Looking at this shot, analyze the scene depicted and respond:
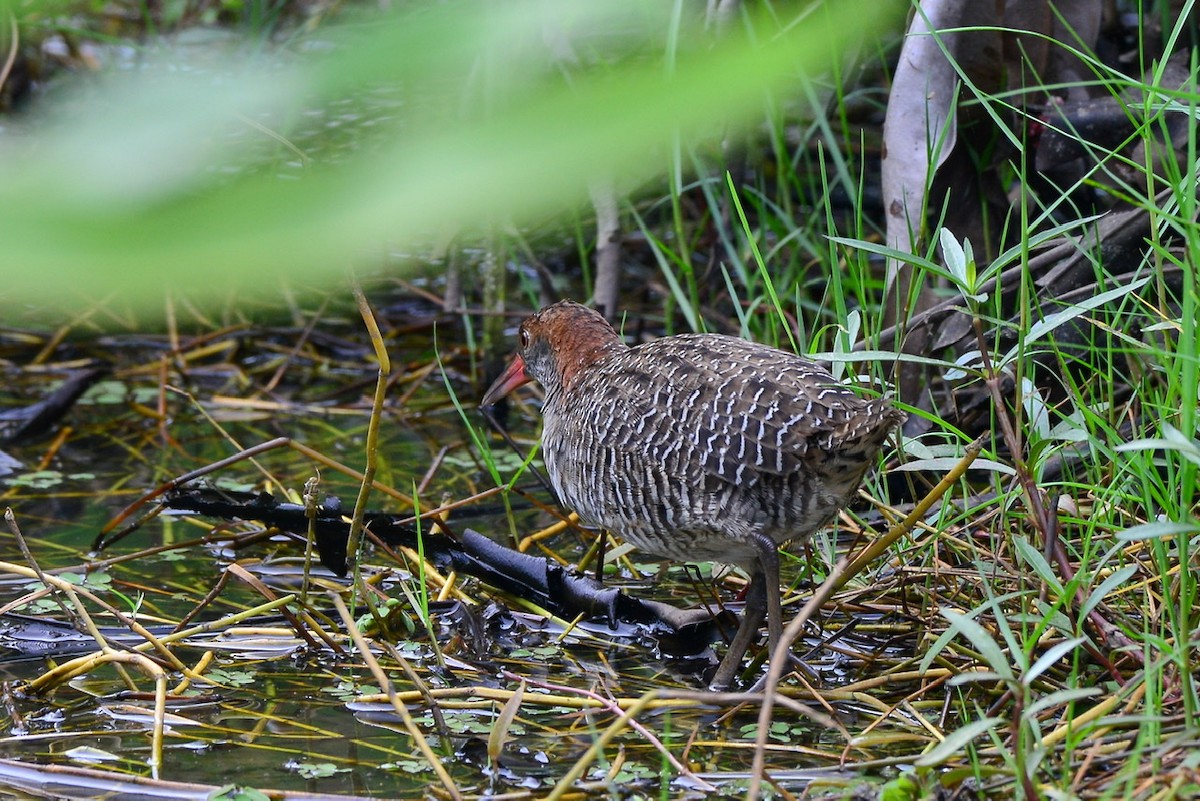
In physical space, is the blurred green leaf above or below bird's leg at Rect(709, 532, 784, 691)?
above

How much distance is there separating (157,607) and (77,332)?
2249 mm

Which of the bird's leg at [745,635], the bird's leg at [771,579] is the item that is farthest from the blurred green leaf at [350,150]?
the bird's leg at [745,635]

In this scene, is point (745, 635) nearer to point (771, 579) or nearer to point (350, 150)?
point (771, 579)

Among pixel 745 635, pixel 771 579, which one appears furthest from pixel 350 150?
pixel 745 635

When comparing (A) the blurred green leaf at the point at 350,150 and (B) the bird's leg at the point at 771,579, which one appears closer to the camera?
(A) the blurred green leaf at the point at 350,150

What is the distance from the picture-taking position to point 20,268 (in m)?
0.63

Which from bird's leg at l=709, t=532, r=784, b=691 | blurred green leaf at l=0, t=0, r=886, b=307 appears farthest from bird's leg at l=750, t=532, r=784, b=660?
blurred green leaf at l=0, t=0, r=886, b=307

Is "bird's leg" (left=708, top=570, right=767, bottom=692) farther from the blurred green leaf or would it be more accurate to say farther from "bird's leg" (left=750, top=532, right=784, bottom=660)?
the blurred green leaf

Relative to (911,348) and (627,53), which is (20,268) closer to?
(627,53)

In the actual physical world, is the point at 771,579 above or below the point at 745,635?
above

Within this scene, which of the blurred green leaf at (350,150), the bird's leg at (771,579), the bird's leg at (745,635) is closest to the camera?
the blurred green leaf at (350,150)

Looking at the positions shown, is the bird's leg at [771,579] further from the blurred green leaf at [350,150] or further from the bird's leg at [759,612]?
the blurred green leaf at [350,150]

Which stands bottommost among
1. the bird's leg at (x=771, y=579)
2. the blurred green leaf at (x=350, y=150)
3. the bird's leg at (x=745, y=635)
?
the bird's leg at (x=745, y=635)

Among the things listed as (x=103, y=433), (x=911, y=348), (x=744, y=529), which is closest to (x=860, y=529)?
(x=911, y=348)
